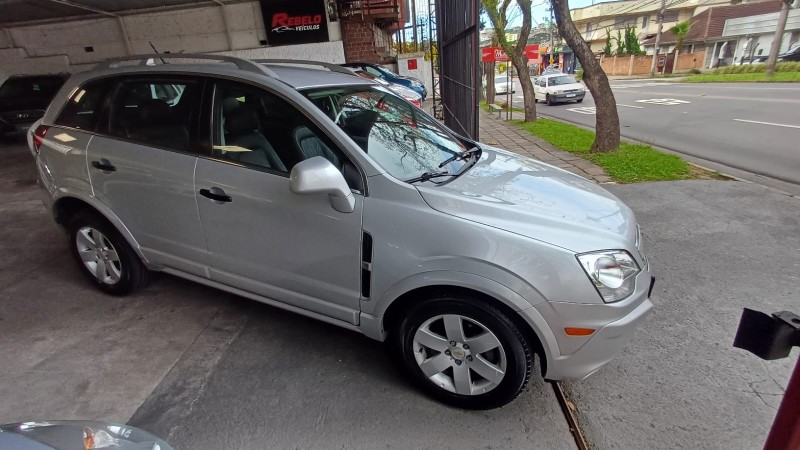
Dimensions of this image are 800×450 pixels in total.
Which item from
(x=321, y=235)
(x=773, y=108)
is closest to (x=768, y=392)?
(x=321, y=235)

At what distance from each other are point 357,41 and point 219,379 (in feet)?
44.0

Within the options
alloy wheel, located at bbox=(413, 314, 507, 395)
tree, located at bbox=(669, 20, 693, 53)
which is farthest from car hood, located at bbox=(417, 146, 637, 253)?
tree, located at bbox=(669, 20, 693, 53)

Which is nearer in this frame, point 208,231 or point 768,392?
point 768,392

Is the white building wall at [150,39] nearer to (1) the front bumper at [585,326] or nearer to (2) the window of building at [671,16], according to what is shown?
(1) the front bumper at [585,326]

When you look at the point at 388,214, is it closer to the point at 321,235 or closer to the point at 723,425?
the point at 321,235

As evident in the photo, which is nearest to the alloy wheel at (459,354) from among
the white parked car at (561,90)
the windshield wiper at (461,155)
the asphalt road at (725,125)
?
the windshield wiper at (461,155)

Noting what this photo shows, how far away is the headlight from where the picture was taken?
2.02 m

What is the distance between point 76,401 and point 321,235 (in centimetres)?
167

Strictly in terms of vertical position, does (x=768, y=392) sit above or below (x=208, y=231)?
below

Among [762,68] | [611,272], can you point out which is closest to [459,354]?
[611,272]

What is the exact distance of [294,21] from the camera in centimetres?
1307

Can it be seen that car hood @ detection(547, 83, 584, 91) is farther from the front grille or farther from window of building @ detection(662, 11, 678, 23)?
window of building @ detection(662, 11, 678, 23)

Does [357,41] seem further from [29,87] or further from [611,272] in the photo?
[611,272]

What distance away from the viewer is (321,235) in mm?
2408
